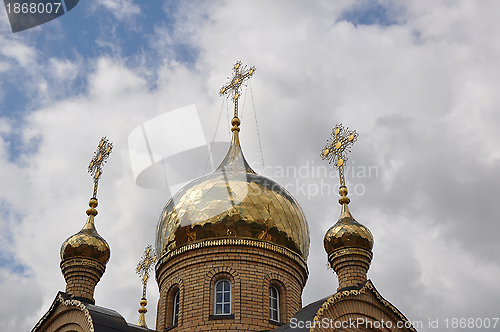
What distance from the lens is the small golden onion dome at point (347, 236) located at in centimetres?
1202

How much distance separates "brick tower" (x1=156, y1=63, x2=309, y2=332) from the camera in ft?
40.9

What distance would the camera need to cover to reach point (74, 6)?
11.9 m

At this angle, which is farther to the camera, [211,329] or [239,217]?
[239,217]

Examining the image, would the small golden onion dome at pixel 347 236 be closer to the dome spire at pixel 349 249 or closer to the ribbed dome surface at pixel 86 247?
the dome spire at pixel 349 249

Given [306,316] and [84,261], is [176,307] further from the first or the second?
[306,316]

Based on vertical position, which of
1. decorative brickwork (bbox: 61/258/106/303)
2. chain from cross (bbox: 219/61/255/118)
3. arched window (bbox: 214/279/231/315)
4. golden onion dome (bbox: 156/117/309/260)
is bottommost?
arched window (bbox: 214/279/231/315)

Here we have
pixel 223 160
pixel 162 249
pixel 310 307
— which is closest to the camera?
pixel 310 307

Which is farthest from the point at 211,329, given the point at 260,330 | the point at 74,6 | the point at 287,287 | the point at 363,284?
the point at 74,6

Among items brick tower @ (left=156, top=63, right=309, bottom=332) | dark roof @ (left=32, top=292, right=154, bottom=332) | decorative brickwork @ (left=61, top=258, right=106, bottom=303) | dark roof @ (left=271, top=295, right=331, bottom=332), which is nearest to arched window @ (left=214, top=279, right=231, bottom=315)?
brick tower @ (left=156, top=63, right=309, bottom=332)

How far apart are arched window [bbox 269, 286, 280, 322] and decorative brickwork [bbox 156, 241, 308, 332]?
0.11 m

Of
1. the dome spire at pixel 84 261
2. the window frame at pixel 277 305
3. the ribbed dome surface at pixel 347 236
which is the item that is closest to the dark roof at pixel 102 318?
the dome spire at pixel 84 261

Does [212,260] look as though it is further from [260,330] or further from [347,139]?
[347,139]

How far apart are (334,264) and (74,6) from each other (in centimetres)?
679

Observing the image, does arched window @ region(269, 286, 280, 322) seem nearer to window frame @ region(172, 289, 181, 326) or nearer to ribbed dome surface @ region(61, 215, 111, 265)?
window frame @ region(172, 289, 181, 326)
